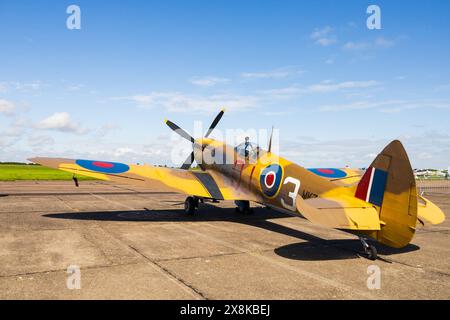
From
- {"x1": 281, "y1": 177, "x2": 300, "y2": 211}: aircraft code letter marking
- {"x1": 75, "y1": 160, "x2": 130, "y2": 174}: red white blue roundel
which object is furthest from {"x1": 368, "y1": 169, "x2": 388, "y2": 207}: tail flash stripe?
{"x1": 75, "y1": 160, "x2": 130, "y2": 174}: red white blue roundel

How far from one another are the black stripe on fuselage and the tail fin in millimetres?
6438

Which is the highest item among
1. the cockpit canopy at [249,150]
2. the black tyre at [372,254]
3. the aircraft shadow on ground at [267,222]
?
the cockpit canopy at [249,150]

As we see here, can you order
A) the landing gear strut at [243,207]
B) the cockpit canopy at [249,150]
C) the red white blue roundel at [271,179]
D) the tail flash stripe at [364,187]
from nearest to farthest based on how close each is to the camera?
the tail flash stripe at [364,187] → the red white blue roundel at [271,179] → the cockpit canopy at [249,150] → the landing gear strut at [243,207]

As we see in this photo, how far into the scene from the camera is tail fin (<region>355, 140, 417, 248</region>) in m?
6.66

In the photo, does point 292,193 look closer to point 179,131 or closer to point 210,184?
point 210,184

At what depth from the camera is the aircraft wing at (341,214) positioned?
6.78m

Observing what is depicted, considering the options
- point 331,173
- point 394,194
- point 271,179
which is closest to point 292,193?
point 271,179

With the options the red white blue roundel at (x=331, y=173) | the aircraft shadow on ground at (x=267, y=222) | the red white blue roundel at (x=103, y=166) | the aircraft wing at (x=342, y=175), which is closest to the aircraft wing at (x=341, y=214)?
the aircraft shadow on ground at (x=267, y=222)

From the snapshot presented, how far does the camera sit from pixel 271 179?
11.2 metres

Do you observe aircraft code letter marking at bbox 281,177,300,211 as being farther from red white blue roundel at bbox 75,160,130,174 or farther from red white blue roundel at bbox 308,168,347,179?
red white blue roundel at bbox 308,168,347,179

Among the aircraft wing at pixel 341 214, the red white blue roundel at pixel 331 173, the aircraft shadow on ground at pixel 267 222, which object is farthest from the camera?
the red white blue roundel at pixel 331 173

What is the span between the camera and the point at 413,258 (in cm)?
790

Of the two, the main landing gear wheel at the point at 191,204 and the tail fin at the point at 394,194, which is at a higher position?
the tail fin at the point at 394,194

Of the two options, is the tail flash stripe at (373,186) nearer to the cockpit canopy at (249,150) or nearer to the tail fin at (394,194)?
the tail fin at (394,194)
